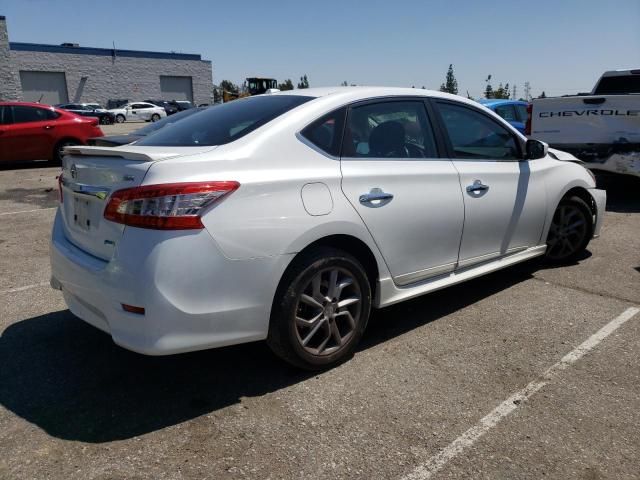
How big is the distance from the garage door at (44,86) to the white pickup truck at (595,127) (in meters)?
53.1

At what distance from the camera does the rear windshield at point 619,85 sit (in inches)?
407

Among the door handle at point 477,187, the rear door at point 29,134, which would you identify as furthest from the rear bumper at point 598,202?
the rear door at point 29,134

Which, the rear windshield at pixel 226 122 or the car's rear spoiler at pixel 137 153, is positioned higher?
the rear windshield at pixel 226 122

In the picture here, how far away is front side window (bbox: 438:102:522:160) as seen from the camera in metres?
4.10

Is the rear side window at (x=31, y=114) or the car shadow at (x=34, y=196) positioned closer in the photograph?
the car shadow at (x=34, y=196)

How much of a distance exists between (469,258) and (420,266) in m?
0.59

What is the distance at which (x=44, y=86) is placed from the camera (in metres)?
52.9

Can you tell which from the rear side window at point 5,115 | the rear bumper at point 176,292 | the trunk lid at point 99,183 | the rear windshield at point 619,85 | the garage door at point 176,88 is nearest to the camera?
the rear bumper at point 176,292

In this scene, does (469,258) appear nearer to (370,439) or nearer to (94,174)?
(370,439)

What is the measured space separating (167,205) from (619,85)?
1063 cm

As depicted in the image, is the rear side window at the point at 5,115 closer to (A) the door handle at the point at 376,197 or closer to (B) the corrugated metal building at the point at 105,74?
(A) the door handle at the point at 376,197

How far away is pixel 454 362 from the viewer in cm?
349

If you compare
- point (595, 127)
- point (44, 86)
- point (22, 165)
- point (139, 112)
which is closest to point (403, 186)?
point (595, 127)

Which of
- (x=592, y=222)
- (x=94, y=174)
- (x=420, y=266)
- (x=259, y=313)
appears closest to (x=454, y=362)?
(x=420, y=266)
